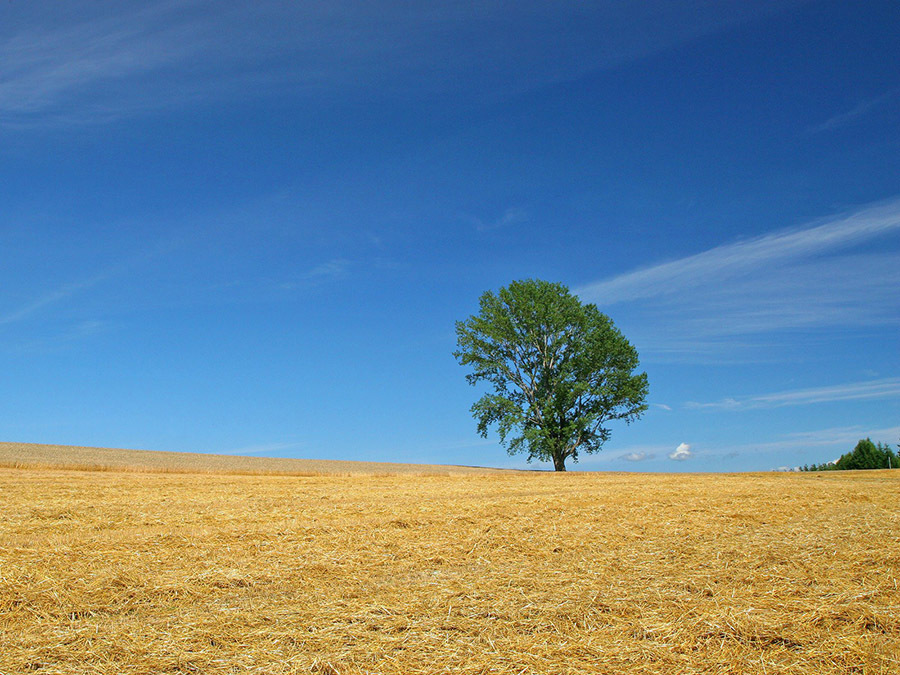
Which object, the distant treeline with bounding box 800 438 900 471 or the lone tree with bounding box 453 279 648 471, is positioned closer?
the lone tree with bounding box 453 279 648 471

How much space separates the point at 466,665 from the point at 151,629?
299 centimetres

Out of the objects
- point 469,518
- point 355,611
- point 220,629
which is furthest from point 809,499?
point 220,629

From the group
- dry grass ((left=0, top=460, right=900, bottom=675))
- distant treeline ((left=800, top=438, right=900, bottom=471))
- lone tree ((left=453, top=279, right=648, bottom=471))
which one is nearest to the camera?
dry grass ((left=0, top=460, right=900, bottom=675))

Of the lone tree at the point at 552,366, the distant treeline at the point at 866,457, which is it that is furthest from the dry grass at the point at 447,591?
the distant treeline at the point at 866,457

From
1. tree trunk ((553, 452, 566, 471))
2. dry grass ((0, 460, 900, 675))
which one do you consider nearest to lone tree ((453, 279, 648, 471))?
tree trunk ((553, 452, 566, 471))

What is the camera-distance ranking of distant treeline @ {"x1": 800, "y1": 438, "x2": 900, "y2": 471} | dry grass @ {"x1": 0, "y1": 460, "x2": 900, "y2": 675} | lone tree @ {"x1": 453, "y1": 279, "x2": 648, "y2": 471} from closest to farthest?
dry grass @ {"x1": 0, "y1": 460, "x2": 900, "y2": 675}
lone tree @ {"x1": 453, "y1": 279, "x2": 648, "y2": 471}
distant treeline @ {"x1": 800, "y1": 438, "x2": 900, "y2": 471}

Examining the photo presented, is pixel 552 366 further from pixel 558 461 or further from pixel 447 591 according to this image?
pixel 447 591

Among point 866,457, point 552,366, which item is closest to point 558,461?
point 552,366

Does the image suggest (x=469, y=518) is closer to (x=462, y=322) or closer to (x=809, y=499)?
(x=809, y=499)

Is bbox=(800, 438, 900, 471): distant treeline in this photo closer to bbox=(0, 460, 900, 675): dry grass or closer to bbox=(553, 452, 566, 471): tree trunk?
bbox=(553, 452, 566, 471): tree trunk

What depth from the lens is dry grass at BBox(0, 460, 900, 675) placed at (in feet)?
15.9

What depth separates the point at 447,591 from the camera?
657cm

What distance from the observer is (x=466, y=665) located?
15.1ft

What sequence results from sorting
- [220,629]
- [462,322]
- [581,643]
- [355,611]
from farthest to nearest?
[462,322], [355,611], [220,629], [581,643]
